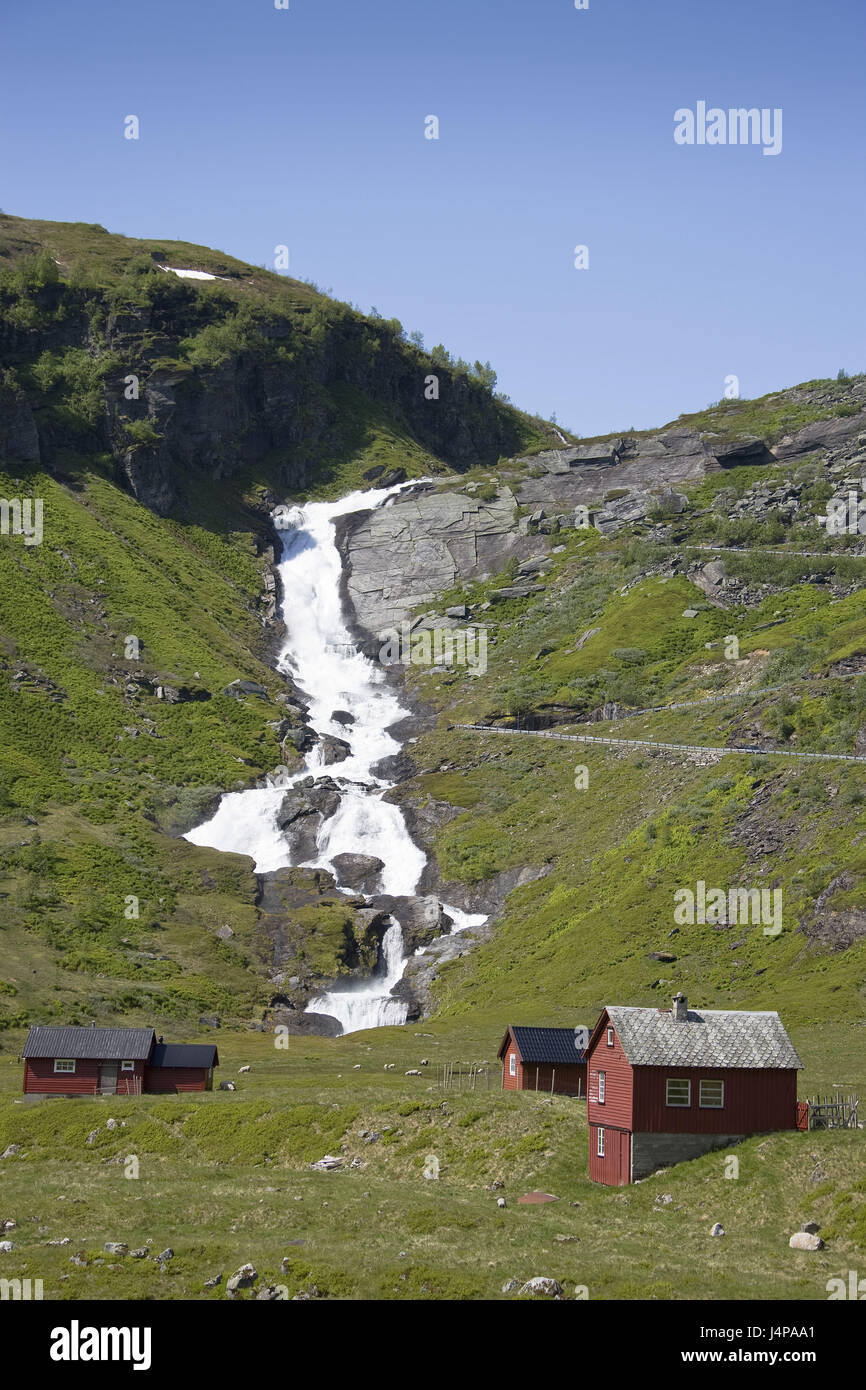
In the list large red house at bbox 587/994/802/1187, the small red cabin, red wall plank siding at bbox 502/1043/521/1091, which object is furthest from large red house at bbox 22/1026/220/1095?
large red house at bbox 587/994/802/1187

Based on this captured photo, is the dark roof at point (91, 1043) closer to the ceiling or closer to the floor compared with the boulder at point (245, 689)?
closer to the floor

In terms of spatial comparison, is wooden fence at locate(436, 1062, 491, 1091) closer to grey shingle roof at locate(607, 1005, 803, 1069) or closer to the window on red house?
grey shingle roof at locate(607, 1005, 803, 1069)

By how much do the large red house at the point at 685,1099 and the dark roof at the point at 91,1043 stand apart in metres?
28.4

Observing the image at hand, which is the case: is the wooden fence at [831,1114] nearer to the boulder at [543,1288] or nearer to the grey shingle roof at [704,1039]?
the grey shingle roof at [704,1039]

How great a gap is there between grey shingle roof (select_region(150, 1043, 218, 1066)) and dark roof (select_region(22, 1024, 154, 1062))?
0.85 metres

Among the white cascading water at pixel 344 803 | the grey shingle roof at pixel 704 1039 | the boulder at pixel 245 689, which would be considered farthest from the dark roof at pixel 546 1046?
the boulder at pixel 245 689

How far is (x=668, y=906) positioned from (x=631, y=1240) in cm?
5619

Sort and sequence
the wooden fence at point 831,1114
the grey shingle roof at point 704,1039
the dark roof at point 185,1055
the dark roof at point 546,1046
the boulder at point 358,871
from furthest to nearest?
the boulder at point 358,871 → the dark roof at point 185,1055 → the dark roof at point 546,1046 → the grey shingle roof at point 704,1039 → the wooden fence at point 831,1114

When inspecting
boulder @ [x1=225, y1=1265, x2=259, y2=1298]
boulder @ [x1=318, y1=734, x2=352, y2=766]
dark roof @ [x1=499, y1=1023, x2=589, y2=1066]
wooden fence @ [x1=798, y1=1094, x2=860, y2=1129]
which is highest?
boulder @ [x1=318, y1=734, x2=352, y2=766]

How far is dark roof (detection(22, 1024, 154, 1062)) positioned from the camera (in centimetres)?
6956

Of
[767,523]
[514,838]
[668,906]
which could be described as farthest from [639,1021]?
[767,523]

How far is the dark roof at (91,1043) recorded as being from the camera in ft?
228

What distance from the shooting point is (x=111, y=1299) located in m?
35.5

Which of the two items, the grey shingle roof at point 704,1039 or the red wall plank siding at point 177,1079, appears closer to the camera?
the grey shingle roof at point 704,1039
